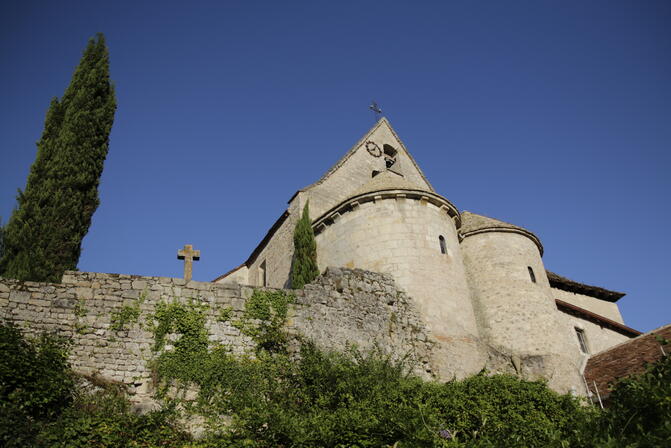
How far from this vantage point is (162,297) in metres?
13.4

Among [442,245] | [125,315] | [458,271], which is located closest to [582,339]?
[458,271]

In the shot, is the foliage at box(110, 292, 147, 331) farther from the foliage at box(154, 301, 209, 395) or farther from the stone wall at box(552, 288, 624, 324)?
the stone wall at box(552, 288, 624, 324)

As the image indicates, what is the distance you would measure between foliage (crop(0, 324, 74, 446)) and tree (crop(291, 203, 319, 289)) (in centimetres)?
914

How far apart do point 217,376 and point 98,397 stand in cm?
256

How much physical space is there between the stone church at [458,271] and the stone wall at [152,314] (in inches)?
43.0

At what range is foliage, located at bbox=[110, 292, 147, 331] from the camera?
41.4ft

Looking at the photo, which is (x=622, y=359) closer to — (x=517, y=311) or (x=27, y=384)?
(x=517, y=311)

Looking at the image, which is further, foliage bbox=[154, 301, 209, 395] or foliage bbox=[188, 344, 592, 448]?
foliage bbox=[154, 301, 209, 395]

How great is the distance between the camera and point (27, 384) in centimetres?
1010

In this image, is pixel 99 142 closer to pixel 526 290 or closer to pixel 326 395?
pixel 326 395

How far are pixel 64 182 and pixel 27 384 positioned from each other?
308 inches

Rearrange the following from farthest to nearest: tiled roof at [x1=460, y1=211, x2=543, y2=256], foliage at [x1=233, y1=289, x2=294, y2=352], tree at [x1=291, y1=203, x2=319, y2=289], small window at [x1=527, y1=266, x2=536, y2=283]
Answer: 1. tiled roof at [x1=460, y1=211, x2=543, y2=256]
2. small window at [x1=527, y1=266, x2=536, y2=283]
3. tree at [x1=291, y1=203, x2=319, y2=289]
4. foliage at [x1=233, y1=289, x2=294, y2=352]

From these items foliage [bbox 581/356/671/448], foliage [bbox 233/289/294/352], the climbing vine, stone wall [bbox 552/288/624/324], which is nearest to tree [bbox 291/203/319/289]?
foliage [bbox 233/289/294/352]

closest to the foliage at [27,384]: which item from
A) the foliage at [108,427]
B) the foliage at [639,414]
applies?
the foliage at [108,427]
